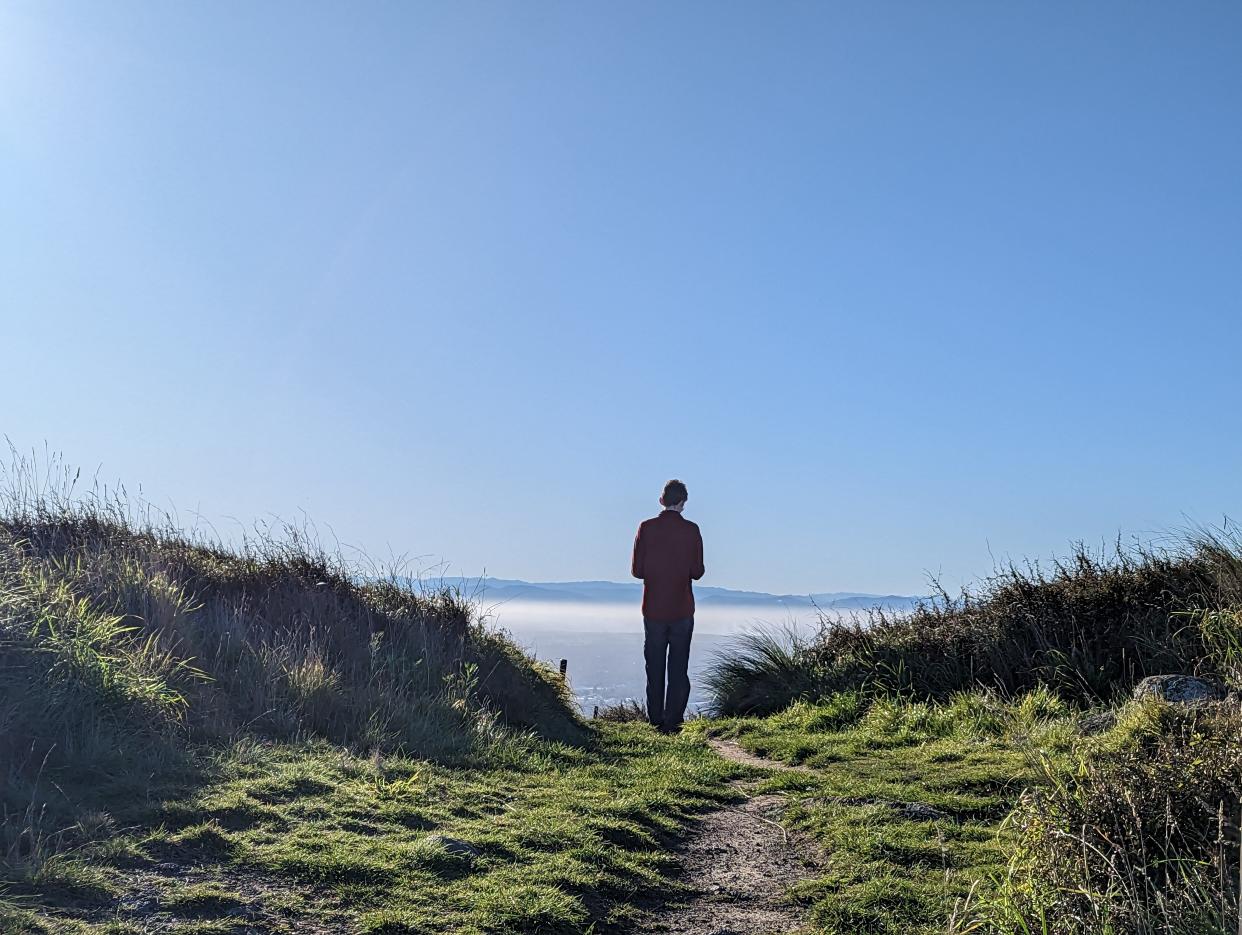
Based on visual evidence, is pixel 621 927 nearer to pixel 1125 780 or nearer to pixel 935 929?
pixel 935 929

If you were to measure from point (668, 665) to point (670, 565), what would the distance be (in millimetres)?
1288

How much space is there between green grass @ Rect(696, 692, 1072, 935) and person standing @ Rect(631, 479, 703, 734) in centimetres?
89

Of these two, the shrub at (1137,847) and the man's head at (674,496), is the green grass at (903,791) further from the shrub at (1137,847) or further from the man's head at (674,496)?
the man's head at (674,496)

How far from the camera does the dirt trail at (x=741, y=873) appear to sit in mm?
4965

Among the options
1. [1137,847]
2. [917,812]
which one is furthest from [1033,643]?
[1137,847]

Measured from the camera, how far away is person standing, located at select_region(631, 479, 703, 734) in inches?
458

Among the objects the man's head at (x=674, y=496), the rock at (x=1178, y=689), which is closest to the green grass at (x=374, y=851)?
the rock at (x=1178, y=689)

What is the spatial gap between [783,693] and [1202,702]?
665cm

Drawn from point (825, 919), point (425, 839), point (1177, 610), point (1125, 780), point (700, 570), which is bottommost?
point (825, 919)

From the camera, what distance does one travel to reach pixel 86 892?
448 cm

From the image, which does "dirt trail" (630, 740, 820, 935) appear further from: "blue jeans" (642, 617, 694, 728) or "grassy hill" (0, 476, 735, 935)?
"blue jeans" (642, 617, 694, 728)

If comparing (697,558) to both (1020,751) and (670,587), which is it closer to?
(670,587)

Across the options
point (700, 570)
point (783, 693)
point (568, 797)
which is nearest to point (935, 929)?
point (568, 797)

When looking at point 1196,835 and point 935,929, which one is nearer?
point 1196,835
